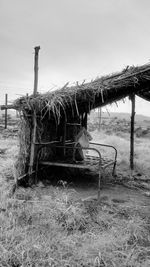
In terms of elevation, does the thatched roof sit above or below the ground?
above

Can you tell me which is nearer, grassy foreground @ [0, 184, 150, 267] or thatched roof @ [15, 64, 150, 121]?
grassy foreground @ [0, 184, 150, 267]

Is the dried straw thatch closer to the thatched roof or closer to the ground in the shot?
the thatched roof

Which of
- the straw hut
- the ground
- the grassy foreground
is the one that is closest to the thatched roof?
the straw hut

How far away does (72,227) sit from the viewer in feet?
12.8

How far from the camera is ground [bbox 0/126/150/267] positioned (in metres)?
3.04

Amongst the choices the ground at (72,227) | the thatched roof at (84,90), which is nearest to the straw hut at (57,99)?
the thatched roof at (84,90)

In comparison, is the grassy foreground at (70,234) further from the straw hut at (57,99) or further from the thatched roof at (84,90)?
the thatched roof at (84,90)

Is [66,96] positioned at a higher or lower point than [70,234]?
higher

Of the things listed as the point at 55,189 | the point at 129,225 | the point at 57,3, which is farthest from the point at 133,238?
the point at 57,3

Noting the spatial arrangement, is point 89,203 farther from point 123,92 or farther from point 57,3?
point 57,3

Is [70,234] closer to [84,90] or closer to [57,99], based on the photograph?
[57,99]

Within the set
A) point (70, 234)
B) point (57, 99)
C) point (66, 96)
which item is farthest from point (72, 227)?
point (66, 96)

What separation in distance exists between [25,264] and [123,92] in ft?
16.4

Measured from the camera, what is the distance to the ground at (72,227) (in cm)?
304
